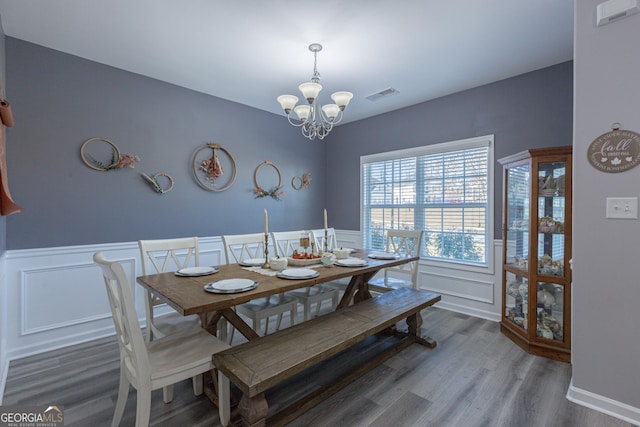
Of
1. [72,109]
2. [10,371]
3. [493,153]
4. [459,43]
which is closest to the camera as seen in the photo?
[10,371]

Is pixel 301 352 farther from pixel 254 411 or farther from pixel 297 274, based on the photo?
pixel 297 274

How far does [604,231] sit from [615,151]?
1.60 feet

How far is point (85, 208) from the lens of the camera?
9.29 ft

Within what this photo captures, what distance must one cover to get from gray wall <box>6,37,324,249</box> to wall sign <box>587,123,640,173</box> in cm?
336

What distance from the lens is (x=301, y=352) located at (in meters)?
1.64

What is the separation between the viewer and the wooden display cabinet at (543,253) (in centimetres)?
242

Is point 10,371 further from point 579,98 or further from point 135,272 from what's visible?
point 579,98

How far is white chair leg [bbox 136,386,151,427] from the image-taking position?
1.37 meters

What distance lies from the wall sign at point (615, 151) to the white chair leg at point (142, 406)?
2.83 meters

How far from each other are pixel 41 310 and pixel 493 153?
15.7 ft

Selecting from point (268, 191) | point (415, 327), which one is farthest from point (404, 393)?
→ point (268, 191)

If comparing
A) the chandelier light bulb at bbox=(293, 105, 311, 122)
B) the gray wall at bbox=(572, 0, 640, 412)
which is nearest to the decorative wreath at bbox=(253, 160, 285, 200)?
the chandelier light bulb at bbox=(293, 105, 311, 122)

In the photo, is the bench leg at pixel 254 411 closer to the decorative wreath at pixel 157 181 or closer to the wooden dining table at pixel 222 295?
the wooden dining table at pixel 222 295

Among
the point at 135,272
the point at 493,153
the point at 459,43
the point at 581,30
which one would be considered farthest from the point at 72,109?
the point at 493,153
